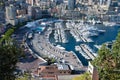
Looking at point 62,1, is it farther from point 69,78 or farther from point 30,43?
point 69,78

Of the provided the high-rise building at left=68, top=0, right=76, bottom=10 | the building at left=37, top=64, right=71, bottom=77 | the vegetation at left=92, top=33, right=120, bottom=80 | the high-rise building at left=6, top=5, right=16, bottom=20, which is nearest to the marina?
the building at left=37, top=64, right=71, bottom=77

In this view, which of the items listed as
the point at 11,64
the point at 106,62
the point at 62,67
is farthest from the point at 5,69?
the point at 62,67

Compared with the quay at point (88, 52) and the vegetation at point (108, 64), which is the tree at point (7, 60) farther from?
the quay at point (88, 52)

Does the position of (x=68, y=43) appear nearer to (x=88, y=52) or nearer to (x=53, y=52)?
(x=88, y=52)

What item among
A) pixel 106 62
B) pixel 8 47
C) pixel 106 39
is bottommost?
pixel 106 39

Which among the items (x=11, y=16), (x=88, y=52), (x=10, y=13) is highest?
(x=10, y=13)

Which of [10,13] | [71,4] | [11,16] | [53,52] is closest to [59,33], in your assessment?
[11,16]

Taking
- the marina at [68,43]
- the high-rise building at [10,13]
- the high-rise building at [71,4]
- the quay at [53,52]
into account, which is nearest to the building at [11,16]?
the high-rise building at [10,13]

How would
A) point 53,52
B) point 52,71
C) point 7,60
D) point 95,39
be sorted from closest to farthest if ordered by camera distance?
1. point 7,60
2. point 52,71
3. point 53,52
4. point 95,39
